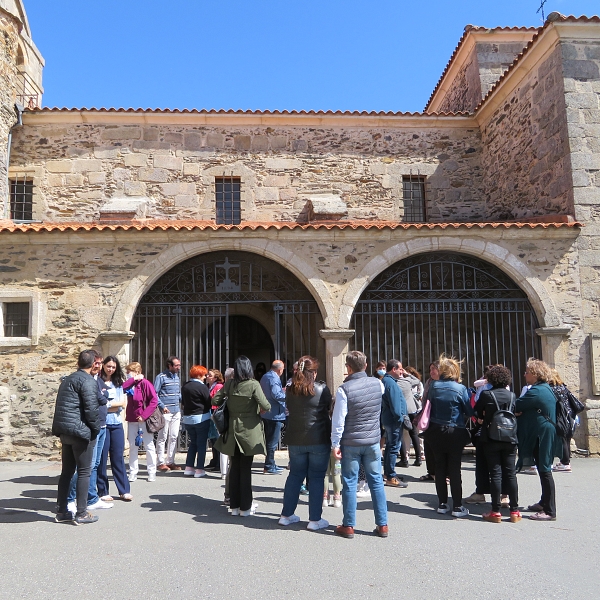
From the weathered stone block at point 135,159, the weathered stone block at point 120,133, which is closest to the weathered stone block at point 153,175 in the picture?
the weathered stone block at point 135,159

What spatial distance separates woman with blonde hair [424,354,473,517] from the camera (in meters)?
5.10

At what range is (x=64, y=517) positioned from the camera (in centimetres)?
493

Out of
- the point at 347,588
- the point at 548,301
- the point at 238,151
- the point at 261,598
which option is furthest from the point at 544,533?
the point at 238,151

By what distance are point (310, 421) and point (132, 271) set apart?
15.9ft

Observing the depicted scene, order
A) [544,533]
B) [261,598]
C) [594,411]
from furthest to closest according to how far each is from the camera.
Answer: [594,411]
[544,533]
[261,598]

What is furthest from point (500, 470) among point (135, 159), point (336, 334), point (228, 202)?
point (135, 159)

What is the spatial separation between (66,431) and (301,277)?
461cm

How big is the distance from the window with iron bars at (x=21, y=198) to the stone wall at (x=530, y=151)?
31.2 ft

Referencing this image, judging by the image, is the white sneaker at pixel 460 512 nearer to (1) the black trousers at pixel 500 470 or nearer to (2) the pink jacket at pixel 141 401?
(1) the black trousers at pixel 500 470

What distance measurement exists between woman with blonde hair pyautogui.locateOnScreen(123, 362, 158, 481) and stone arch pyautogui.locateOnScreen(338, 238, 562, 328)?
323 cm

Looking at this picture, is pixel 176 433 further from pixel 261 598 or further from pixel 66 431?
pixel 261 598

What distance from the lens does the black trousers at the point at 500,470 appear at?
498 cm

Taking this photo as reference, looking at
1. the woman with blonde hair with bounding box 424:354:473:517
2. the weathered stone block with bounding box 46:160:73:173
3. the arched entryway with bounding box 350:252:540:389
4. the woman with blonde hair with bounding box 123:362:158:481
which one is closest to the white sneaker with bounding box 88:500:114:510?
the woman with blonde hair with bounding box 123:362:158:481

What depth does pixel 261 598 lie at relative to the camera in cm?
330
